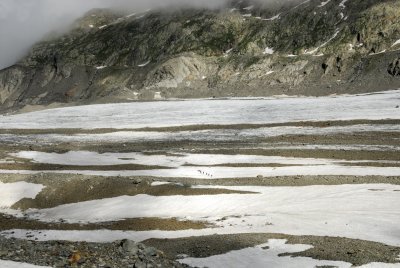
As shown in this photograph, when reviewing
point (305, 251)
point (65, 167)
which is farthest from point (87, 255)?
point (65, 167)

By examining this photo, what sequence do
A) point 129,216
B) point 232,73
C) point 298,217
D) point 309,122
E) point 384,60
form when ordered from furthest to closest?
1. point 232,73
2. point 384,60
3. point 309,122
4. point 129,216
5. point 298,217

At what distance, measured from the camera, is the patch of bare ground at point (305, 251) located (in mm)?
20453

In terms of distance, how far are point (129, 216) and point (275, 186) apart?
477 inches

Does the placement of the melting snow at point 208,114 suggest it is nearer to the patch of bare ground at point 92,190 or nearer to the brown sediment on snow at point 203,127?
the brown sediment on snow at point 203,127

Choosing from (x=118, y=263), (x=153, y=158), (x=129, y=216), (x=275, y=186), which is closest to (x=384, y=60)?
(x=153, y=158)

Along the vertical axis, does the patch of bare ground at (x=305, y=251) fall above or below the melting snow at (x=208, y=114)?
above

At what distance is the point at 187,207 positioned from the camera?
32.3 m

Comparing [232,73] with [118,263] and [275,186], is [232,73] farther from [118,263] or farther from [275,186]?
[118,263]

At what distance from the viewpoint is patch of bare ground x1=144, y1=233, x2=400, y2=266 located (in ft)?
67.1

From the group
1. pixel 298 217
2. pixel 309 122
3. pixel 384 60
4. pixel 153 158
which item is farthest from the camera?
pixel 384 60

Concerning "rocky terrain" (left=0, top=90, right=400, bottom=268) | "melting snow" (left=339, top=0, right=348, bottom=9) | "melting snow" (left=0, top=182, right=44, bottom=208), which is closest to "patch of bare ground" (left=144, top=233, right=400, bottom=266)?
"rocky terrain" (left=0, top=90, right=400, bottom=268)

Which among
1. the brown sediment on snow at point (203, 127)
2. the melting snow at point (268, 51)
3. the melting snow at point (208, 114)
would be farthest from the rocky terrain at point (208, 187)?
the melting snow at point (268, 51)

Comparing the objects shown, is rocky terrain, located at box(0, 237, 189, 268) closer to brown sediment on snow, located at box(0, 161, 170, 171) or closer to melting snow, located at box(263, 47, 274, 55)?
brown sediment on snow, located at box(0, 161, 170, 171)

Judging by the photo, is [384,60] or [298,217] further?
[384,60]
